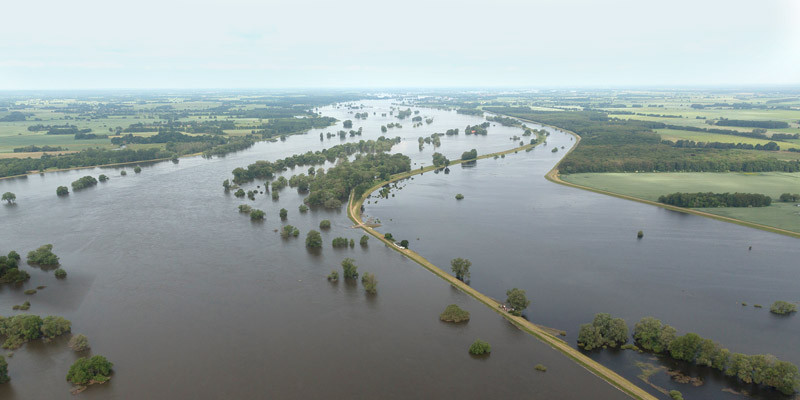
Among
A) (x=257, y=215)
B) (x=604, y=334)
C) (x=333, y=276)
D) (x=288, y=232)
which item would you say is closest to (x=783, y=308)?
(x=604, y=334)

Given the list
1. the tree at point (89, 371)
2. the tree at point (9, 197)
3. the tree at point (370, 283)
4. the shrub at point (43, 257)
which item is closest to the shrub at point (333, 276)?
the tree at point (370, 283)

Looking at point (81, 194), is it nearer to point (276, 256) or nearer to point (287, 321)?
point (276, 256)

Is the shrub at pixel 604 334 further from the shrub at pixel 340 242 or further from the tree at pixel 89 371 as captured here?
the tree at pixel 89 371

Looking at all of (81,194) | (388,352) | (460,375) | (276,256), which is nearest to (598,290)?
(460,375)

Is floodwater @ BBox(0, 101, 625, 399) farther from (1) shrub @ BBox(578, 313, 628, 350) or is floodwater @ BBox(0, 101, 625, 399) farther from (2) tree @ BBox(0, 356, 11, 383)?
(1) shrub @ BBox(578, 313, 628, 350)

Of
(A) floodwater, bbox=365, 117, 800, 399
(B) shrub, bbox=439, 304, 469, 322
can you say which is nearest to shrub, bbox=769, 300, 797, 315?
(A) floodwater, bbox=365, 117, 800, 399

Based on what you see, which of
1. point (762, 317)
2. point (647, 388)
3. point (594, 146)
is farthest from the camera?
point (594, 146)
